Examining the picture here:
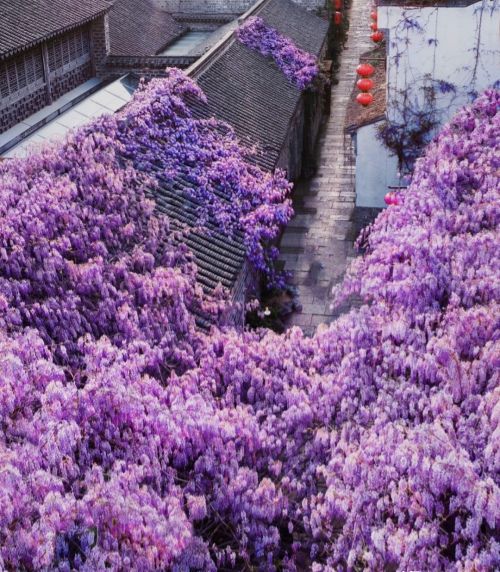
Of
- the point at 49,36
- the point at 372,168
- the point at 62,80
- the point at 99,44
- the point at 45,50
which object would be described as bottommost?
the point at 372,168

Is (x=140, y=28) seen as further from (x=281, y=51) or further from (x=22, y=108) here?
(x=22, y=108)

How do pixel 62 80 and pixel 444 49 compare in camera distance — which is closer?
pixel 444 49

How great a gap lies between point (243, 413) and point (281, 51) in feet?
66.3

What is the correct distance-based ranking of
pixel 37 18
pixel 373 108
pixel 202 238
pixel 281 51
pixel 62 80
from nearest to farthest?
pixel 202 238 → pixel 373 108 → pixel 37 18 → pixel 62 80 → pixel 281 51

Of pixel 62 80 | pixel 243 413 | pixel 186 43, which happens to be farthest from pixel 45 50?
pixel 243 413

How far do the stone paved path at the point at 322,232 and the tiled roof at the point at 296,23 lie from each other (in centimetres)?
380

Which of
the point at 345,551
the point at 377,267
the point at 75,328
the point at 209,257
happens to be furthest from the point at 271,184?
the point at 345,551

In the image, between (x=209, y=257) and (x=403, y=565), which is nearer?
(x=403, y=565)

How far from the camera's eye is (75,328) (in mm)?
10117

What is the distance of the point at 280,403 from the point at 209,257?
507 cm

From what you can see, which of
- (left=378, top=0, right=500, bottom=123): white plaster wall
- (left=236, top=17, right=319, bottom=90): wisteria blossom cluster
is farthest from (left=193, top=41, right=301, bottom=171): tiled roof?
(left=378, top=0, right=500, bottom=123): white plaster wall

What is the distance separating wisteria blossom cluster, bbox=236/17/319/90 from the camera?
82.1 ft

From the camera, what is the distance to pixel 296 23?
31.9 metres

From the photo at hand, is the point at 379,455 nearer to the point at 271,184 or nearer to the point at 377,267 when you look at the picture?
the point at 377,267
